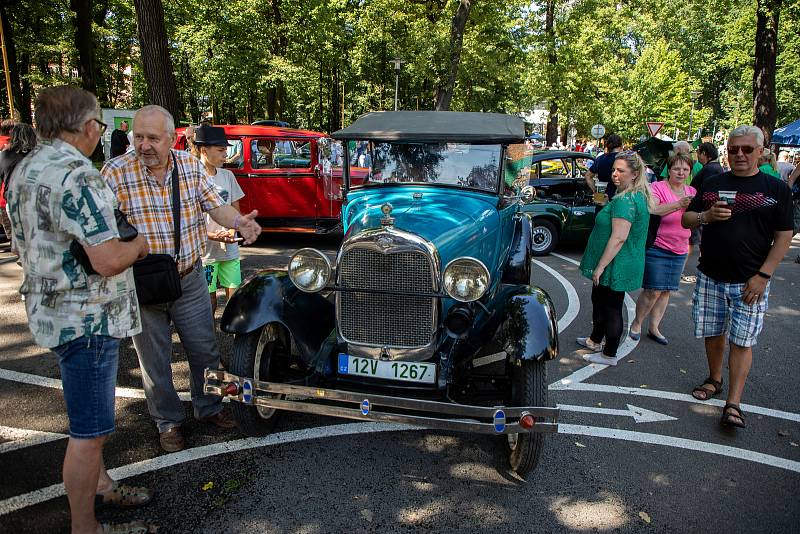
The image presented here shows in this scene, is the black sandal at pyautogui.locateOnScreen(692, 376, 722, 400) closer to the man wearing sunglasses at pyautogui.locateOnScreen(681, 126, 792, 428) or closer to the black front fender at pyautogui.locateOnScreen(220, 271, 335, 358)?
the man wearing sunglasses at pyautogui.locateOnScreen(681, 126, 792, 428)

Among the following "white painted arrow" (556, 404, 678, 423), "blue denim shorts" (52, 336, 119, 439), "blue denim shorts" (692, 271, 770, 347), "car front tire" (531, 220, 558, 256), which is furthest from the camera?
"car front tire" (531, 220, 558, 256)

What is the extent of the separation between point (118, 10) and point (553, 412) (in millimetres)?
28292

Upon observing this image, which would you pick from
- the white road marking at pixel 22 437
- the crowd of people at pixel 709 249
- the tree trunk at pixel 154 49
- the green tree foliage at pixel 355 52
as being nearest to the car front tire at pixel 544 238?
the crowd of people at pixel 709 249

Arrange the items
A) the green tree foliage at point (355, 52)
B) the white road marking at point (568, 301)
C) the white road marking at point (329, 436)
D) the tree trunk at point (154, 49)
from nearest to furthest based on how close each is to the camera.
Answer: the white road marking at point (329, 436) < the white road marking at point (568, 301) < the tree trunk at point (154, 49) < the green tree foliage at point (355, 52)

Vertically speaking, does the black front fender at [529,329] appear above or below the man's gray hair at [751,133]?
below

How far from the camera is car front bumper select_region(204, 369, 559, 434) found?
9.32 ft

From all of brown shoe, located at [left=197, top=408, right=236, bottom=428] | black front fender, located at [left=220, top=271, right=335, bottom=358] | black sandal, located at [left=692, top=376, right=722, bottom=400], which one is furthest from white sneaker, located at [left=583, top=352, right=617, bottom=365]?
brown shoe, located at [left=197, top=408, right=236, bottom=428]

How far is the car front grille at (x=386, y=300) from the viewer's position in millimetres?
3297

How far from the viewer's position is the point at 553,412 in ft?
9.34

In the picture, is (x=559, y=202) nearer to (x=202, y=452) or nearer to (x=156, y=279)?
(x=202, y=452)

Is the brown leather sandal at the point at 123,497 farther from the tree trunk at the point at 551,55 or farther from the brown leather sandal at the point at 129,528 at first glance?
the tree trunk at the point at 551,55

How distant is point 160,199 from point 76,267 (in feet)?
3.20

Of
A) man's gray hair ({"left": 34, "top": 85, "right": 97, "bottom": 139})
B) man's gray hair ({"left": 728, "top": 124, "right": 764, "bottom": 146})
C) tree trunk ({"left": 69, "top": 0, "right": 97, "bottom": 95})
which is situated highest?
tree trunk ({"left": 69, "top": 0, "right": 97, "bottom": 95})

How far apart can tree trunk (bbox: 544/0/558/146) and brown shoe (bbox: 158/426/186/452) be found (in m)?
27.6
